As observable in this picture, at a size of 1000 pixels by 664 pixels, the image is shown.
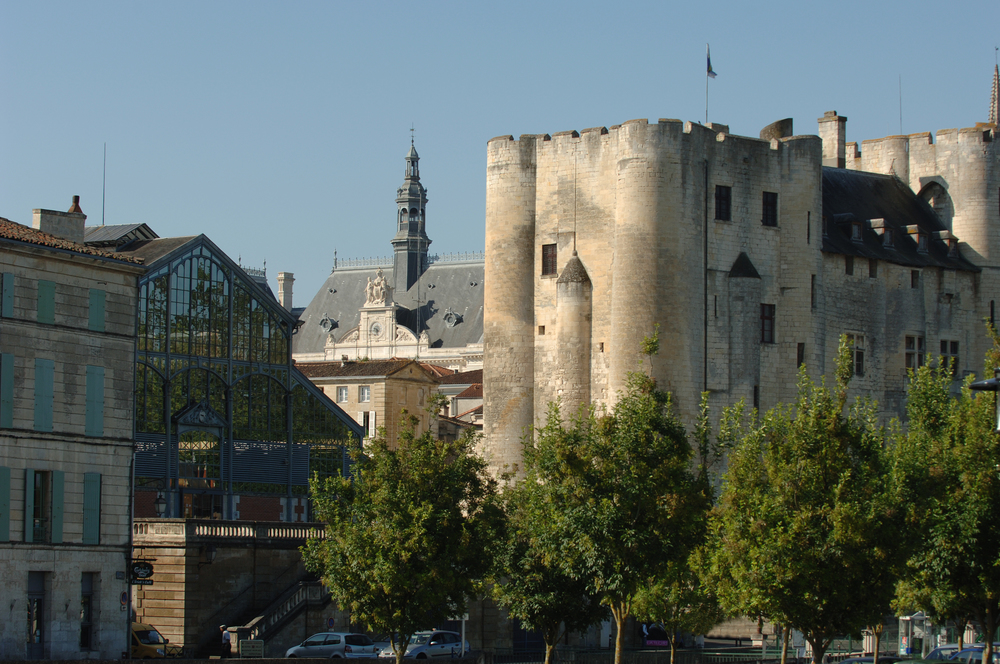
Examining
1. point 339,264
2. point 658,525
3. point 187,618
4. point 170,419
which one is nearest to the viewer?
point 658,525

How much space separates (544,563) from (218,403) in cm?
2439

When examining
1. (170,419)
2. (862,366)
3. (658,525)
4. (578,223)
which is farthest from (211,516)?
(862,366)

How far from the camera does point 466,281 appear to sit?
161m

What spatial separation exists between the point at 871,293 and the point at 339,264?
335 feet

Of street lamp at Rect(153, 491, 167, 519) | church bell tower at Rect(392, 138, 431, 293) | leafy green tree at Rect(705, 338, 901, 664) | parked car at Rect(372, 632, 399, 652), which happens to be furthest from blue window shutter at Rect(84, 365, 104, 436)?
church bell tower at Rect(392, 138, 431, 293)

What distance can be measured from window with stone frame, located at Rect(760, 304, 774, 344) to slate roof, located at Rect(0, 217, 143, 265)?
3188 cm

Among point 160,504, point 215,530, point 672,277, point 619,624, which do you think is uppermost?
point 672,277

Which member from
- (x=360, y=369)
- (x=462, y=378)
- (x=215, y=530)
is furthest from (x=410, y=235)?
(x=215, y=530)

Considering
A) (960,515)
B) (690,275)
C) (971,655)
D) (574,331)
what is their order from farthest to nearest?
(574,331), (690,275), (971,655), (960,515)

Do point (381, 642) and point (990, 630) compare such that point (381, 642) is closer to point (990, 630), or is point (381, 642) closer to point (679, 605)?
point (679, 605)

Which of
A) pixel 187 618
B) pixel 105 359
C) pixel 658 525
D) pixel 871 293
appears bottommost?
pixel 187 618

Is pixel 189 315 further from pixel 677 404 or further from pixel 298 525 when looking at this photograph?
pixel 677 404

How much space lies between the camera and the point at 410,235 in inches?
6747

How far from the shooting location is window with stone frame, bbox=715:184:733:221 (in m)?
71.7
